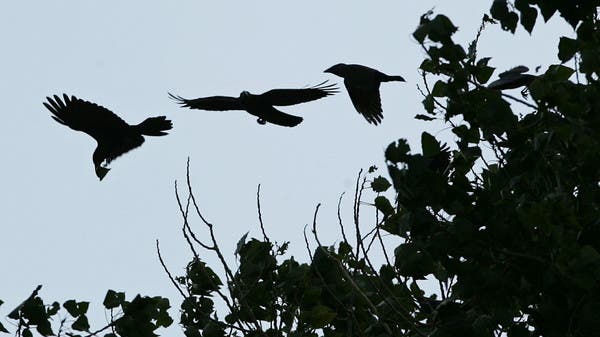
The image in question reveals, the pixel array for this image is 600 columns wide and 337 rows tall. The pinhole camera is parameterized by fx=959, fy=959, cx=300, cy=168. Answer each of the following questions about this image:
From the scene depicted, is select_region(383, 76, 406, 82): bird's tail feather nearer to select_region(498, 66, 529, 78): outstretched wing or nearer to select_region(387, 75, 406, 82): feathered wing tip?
select_region(387, 75, 406, 82): feathered wing tip

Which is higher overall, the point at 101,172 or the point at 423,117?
the point at 101,172

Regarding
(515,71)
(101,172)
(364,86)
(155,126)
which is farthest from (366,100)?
(515,71)

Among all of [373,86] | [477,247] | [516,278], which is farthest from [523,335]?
[373,86]

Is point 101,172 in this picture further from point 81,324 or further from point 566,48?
point 566,48

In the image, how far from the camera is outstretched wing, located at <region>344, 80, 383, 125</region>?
9.30 metres

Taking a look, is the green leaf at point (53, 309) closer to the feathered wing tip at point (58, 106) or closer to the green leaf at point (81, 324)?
the green leaf at point (81, 324)

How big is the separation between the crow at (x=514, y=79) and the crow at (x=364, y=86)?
3.70m

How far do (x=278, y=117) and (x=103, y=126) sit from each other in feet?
7.19

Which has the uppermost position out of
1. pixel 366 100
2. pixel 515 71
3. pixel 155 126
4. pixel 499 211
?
pixel 155 126

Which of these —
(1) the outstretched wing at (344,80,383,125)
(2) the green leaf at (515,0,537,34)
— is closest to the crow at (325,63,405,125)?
(1) the outstretched wing at (344,80,383,125)

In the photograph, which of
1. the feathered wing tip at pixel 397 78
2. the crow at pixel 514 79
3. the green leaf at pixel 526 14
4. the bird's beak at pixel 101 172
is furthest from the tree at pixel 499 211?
the bird's beak at pixel 101 172

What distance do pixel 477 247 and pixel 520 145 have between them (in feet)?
1.89

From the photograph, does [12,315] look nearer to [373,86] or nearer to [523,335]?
[523,335]

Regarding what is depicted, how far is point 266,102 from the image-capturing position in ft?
30.4
